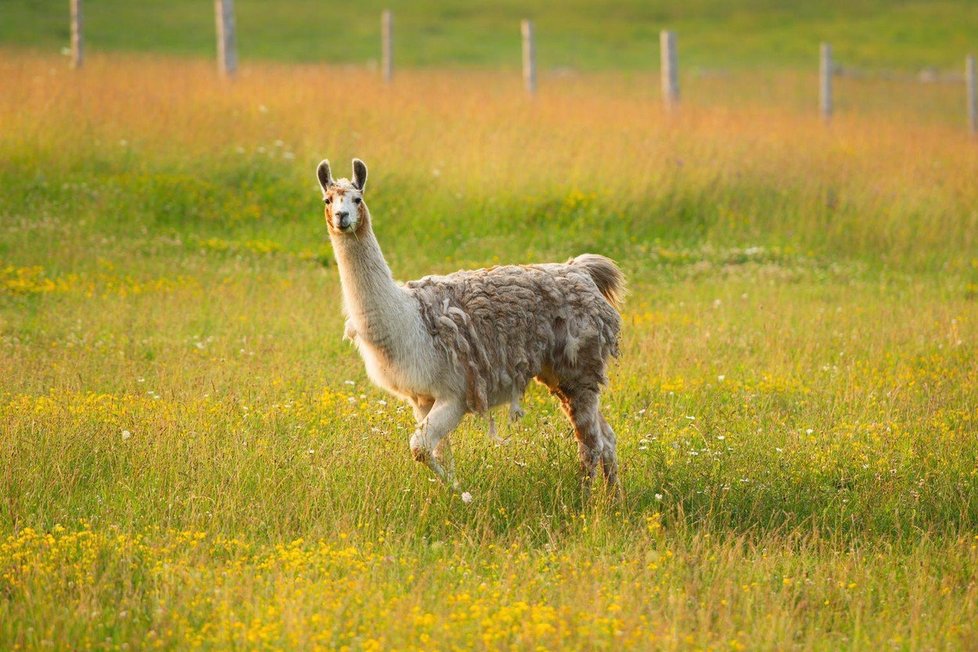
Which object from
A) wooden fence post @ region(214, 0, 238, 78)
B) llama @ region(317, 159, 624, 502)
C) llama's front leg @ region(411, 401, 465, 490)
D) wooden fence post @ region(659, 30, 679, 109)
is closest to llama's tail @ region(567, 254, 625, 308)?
llama @ region(317, 159, 624, 502)

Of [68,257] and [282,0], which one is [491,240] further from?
[282,0]

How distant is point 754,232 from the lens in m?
14.8

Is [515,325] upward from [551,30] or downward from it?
downward

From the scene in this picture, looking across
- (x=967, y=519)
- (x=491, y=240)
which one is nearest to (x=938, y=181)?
(x=491, y=240)

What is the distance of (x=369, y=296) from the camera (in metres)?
6.64

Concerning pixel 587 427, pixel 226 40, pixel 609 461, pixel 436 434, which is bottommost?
pixel 609 461

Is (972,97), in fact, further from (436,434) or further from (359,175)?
(436,434)

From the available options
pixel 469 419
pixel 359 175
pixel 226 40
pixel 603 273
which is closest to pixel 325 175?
pixel 359 175

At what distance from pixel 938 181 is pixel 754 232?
3.29m

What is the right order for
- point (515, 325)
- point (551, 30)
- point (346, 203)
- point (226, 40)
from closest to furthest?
1. point (346, 203)
2. point (515, 325)
3. point (226, 40)
4. point (551, 30)

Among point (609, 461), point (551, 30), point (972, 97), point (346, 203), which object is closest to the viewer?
point (346, 203)

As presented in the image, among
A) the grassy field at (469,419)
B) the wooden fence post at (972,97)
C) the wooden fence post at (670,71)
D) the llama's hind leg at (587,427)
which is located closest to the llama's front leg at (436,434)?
the grassy field at (469,419)

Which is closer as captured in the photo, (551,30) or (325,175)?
(325,175)

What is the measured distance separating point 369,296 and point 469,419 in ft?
5.84
